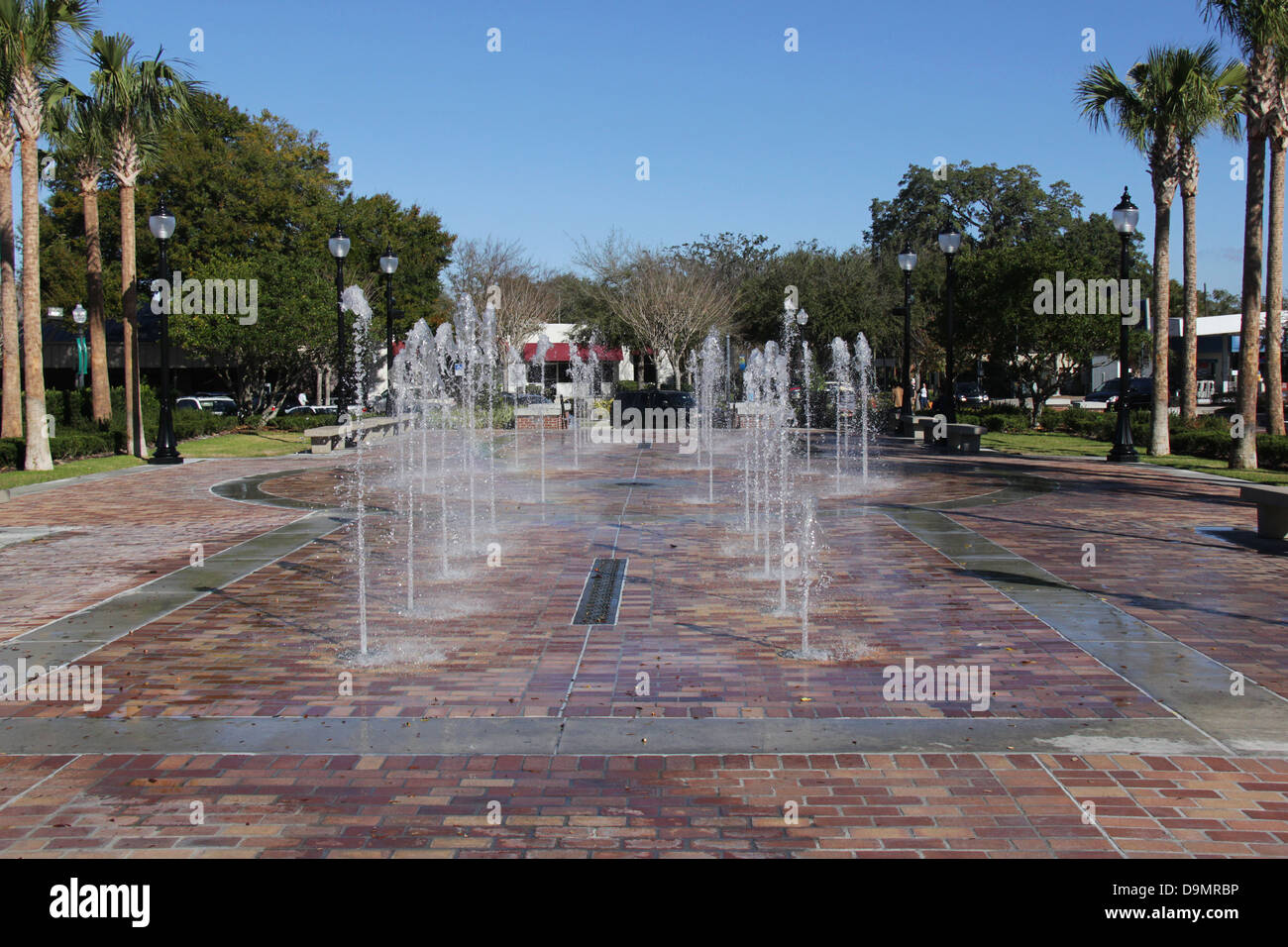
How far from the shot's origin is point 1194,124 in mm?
21172

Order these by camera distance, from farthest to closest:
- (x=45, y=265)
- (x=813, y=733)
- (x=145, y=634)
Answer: (x=45, y=265) → (x=145, y=634) → (x=813, y=733)

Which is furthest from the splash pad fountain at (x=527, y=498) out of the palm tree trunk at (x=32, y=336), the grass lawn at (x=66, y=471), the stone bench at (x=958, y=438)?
the palm tree trunk at (x=32, y=336)

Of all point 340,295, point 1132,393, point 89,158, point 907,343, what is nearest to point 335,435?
point 340,295

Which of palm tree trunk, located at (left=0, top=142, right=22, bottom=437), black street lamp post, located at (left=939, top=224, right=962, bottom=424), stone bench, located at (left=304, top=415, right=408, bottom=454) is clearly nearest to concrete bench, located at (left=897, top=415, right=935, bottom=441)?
black street lamp post, located at (left=939, top=224, right=962, bottom=424)

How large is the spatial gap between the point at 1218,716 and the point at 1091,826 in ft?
6.04

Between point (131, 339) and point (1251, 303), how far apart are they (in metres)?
23.8

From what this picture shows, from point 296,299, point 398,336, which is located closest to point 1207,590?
point 296,299

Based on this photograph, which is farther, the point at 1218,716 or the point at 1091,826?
the point at 1218,716

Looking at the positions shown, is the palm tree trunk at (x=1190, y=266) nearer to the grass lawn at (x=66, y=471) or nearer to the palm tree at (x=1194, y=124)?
the palm tree at (x=1194, y=124)

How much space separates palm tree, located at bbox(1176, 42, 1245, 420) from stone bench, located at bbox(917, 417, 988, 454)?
522 cm

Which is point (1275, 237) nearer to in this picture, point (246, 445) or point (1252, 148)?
point (1252, 148)

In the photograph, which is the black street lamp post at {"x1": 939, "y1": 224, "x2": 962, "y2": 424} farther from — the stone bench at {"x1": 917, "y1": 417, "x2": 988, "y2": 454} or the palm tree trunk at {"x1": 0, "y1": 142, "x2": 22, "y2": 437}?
the palm tree trunk at {"x1": 0, "y1": 142, "x2": 22, "y2": 437}

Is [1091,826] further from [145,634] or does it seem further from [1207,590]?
[145,634]

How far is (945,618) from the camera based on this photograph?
773 centimetres
